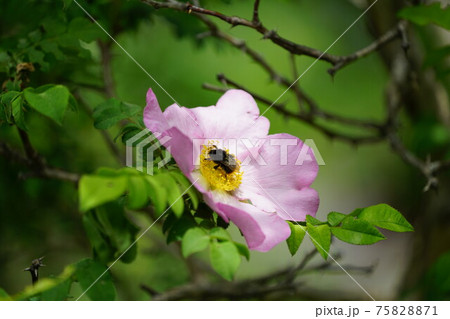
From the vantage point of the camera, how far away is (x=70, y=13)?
942 mm

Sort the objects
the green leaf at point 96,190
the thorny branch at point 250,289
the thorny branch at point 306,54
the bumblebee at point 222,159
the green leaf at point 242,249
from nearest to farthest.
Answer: the green leaf at point 96,190 < the green leaf at point 242,249 < the bumblebee at point 222,159 < the thorny branch at point 306,54 < the thorny branch at point 250,289

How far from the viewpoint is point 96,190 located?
48 cm

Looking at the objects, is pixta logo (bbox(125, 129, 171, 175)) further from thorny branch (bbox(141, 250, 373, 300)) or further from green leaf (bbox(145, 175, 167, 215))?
thorny branch (bbox(141, 250, 373, 300))

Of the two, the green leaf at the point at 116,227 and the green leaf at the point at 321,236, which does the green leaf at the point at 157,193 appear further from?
the green leaf at the point at 321,236

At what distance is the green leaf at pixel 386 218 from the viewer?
2.09 ft

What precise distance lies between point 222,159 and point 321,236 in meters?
0.18

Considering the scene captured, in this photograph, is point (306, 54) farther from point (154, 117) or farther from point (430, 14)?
point (154, 117)

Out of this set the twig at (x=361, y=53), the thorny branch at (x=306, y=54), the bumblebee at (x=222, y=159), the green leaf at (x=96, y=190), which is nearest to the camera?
the green leaf at (x=96, y=190)

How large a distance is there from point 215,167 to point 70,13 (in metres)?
0.48

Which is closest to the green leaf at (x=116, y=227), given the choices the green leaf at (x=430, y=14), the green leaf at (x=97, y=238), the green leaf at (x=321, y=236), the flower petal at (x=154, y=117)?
the green leaf at (x=97, y=238)

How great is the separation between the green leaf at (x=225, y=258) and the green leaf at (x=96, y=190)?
0.45 feet

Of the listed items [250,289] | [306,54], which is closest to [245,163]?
[306,54]
